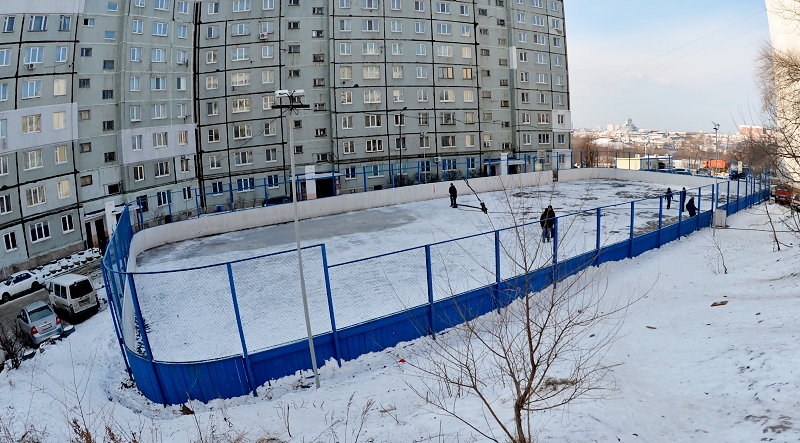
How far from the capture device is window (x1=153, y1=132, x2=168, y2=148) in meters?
37.1

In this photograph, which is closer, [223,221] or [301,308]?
[301,308]

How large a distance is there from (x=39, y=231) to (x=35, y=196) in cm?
203

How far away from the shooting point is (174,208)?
125 feet

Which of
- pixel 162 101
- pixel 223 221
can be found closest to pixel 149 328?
pixel 223 221

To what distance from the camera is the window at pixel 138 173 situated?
36.1 m

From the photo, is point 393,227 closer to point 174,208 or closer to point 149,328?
point 149,328

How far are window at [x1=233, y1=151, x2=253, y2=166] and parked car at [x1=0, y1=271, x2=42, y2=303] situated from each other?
1664 centimetres

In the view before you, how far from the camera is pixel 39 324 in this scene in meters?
17.4

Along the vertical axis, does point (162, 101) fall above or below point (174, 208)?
above

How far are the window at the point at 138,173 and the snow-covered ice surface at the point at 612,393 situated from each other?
23.2 meters

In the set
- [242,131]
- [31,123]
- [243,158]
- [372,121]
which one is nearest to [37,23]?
[31,123]

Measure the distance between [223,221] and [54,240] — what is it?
539 inches

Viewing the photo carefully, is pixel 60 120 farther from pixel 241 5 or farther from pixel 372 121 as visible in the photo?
pixel 372 121

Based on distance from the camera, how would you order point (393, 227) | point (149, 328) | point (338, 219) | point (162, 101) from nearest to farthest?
point (149, 328) < point (393, 227) < point (338, 219) < point (162, 101)
